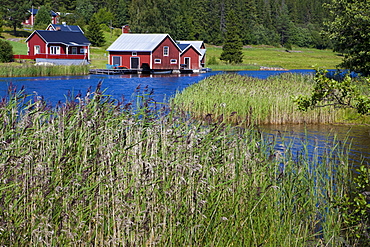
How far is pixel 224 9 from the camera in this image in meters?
152

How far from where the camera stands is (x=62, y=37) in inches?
2635

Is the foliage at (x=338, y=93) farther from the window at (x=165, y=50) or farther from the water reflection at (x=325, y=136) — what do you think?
the window at (x=165, y=50)

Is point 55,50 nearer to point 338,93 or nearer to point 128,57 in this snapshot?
point 128,57

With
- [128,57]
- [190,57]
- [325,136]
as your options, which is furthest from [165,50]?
[325,136]

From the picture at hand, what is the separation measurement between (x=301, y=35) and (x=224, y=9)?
87.1 ft

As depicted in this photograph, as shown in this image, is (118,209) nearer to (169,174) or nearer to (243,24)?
(169,174)

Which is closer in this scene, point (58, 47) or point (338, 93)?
point (338, 93)

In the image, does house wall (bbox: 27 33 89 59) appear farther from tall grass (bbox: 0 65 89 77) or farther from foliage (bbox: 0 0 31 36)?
foliage (bbox: 0 0 31 36)

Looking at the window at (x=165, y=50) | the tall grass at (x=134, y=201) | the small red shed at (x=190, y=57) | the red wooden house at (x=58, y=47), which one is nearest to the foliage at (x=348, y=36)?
the tall grass at (x=134, y=201)

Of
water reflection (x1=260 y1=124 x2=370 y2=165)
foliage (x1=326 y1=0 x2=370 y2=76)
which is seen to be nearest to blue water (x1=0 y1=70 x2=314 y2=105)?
water reflection (x1=260 y1=124 x2=370 y2=165)

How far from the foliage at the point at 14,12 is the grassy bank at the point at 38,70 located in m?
40.8

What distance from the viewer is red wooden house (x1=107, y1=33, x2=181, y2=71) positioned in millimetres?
65000

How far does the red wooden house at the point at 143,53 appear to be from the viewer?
65.0 meters

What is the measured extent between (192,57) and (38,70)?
2980 cm
